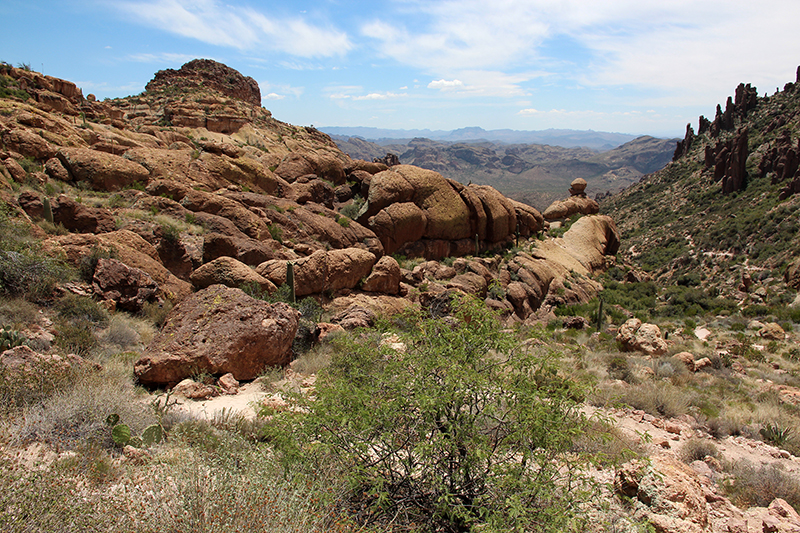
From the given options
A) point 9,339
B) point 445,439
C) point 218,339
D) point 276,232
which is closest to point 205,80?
point 276,232

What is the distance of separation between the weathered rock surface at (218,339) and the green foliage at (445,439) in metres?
3.74

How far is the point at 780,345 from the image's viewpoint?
14.3 metres

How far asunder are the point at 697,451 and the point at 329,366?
20.3 ft

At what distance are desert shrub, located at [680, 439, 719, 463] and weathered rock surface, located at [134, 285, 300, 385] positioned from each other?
25.0ft

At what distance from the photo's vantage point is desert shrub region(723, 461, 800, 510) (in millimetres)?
5207

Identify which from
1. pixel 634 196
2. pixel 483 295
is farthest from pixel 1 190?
pixel 634 196

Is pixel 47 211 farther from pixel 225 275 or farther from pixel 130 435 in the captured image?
pixel 130 435

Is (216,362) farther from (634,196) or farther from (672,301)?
(634,196)

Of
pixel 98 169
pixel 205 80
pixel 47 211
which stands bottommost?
pixel 47 211

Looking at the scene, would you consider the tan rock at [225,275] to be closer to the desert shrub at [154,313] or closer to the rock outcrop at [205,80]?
the desert shrub at [154,313]

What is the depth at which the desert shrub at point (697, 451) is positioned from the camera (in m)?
6.38

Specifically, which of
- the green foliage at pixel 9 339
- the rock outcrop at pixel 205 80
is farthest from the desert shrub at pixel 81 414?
the rock outcrop at pixel 205 80

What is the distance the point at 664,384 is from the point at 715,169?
59.4m

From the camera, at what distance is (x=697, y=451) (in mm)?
6434
